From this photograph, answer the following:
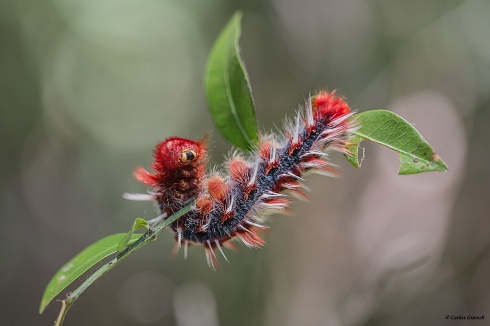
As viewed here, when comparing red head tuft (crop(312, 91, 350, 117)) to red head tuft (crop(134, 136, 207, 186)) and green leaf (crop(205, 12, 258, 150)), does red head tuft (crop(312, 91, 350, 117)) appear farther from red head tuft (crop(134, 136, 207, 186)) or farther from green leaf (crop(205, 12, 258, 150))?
red head tuft (crop(134, 136, 207, 186))

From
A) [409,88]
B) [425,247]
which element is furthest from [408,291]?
[409,88]

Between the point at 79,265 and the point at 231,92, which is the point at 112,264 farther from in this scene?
the point at 231,92

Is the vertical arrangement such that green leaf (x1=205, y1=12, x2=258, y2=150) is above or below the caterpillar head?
A: above

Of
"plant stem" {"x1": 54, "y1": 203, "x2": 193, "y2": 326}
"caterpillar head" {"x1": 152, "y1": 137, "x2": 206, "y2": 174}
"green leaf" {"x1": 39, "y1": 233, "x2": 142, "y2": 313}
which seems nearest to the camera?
"plant stem" {"x1": 54, "y1": 203, "x2": 193, "y2": 326}

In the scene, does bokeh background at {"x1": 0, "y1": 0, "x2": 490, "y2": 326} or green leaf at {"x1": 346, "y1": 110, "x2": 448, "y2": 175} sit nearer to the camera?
green leaf at {"x1": 346, "y1": 110, "x2": 448, "y2": 175}

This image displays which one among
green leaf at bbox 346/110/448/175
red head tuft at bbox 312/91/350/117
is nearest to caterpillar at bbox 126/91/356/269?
red head tuft at bbox 312/91/350/117

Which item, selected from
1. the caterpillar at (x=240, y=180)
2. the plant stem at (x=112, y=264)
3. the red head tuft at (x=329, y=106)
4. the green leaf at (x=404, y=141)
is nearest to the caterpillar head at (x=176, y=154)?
the caterpillar at (x=240, y=180)

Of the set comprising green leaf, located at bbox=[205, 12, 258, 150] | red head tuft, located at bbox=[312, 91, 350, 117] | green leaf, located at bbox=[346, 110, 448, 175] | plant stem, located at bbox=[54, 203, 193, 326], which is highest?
green leaf, located at bbox=[205, 12, 258, 150]
